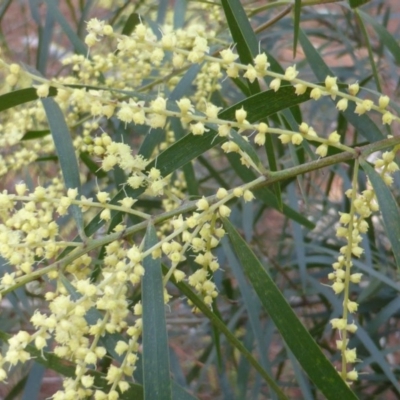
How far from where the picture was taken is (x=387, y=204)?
712 millimetres

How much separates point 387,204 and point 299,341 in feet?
0.65

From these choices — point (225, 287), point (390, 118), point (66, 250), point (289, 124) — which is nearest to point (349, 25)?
point (225, 287)

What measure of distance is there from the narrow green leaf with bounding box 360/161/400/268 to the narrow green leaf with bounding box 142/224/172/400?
264 millimetres

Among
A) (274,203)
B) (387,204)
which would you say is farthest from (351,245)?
(274,203)

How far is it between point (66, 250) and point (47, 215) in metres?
0.05

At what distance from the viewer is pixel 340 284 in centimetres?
77

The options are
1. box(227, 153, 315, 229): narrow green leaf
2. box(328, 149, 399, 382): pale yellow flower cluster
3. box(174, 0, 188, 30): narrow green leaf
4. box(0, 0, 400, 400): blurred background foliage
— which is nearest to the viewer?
box(328, 149, 399, 382): pale yellow flower cluster

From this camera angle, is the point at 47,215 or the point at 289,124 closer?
the point at 47,215

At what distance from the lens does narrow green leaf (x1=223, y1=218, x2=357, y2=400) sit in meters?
0.63

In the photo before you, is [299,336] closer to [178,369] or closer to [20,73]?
[20,73]

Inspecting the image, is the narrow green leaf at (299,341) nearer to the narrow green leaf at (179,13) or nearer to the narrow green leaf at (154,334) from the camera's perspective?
the narrow green leaf at (154,334)

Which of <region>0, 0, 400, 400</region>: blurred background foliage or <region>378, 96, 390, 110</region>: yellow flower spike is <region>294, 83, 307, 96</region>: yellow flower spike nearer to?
<region>378, 96, 390, 110</region>: yellow flower spike

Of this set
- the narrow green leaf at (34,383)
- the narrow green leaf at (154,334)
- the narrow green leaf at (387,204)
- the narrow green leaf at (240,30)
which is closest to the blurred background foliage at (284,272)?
the narrow green leaf at (34,383)

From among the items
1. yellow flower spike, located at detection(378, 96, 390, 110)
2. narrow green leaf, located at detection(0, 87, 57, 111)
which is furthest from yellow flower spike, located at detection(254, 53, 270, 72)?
narrow green leaf, located at detection(0, 87, 57, 111)
